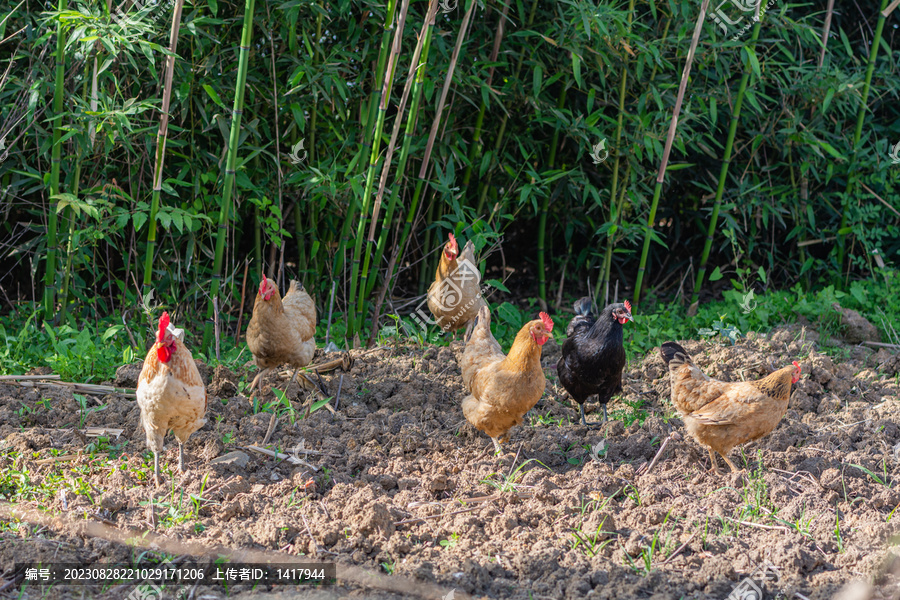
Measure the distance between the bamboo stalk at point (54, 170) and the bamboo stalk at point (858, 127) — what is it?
527 cm

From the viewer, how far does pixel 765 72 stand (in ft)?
16.6

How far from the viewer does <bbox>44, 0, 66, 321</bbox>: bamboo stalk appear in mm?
3752

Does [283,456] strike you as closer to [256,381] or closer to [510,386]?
[256,381]

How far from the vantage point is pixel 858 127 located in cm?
552

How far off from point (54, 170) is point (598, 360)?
10.4ft

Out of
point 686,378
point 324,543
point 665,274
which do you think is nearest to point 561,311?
point 665,274

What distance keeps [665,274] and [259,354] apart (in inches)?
155

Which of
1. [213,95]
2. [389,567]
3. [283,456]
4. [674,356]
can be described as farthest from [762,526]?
[213,95]

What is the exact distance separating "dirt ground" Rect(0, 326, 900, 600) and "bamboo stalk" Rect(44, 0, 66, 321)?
2.78ft

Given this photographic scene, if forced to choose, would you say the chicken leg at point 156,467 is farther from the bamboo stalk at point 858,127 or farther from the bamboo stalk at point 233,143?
the bamboo stalk at point 858,127

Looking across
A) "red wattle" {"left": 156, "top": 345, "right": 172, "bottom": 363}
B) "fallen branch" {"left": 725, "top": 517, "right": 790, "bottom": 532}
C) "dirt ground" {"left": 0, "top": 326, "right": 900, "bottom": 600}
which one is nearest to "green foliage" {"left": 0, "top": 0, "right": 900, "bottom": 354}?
"dirt ground" {"left": 0, "top": 326, "right": 900, "bottom": 600}

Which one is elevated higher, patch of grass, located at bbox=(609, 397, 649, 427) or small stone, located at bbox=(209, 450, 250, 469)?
patch of grass, located at bbox=(609, 397, 649, 427)

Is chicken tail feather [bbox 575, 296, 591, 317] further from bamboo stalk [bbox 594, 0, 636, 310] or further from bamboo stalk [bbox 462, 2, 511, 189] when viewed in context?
bamboo stalk [bbox 462, 2, 511, 189]

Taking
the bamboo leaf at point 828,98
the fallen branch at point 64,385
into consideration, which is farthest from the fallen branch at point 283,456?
the bamboo leaf at point 828,98
